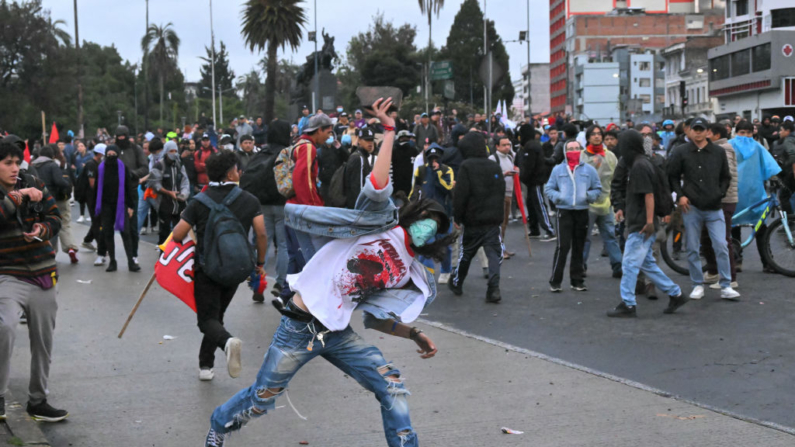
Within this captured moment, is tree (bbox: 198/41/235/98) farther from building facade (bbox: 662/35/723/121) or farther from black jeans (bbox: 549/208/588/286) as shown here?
black jeans (bbox: 549/208/588/286)

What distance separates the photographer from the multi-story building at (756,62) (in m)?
74.1

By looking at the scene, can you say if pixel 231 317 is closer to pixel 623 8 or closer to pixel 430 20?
pixel 430 20

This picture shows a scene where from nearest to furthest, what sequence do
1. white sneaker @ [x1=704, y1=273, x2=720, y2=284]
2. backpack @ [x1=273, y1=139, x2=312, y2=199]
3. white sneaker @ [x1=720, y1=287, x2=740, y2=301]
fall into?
backpack @ [x1=273, y1=139, x2=312, y2=199] → white sneaker @ [x1=720, y1=287, x2=740, y2=301] → white sneaker @ [x1=704, y1=273, x2=720, y2=284]

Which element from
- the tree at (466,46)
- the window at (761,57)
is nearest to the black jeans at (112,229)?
the window at (761,57)

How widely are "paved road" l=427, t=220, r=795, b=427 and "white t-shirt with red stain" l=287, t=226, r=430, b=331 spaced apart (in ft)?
9.27

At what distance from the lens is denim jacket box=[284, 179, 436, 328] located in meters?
4.34

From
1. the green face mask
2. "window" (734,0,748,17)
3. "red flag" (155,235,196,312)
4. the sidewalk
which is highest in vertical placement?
"window" (734,0,748,17)

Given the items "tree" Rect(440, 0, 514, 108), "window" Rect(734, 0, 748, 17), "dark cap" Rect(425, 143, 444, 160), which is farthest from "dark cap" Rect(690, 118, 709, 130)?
"tree" Rect(440, 0, 514, 108)

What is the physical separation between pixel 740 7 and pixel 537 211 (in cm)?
8270

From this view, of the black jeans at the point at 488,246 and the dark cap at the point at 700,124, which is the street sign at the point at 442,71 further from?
the dark cap at the point at 700,124

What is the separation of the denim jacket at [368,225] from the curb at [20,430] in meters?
2.12

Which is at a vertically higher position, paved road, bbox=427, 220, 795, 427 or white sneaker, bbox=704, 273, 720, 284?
white sneaker, bbox=704, 273, 720, 284

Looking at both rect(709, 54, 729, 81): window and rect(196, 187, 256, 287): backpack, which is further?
rect(709, 54, 729, 81): window

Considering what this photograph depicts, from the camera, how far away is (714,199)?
9812mm
